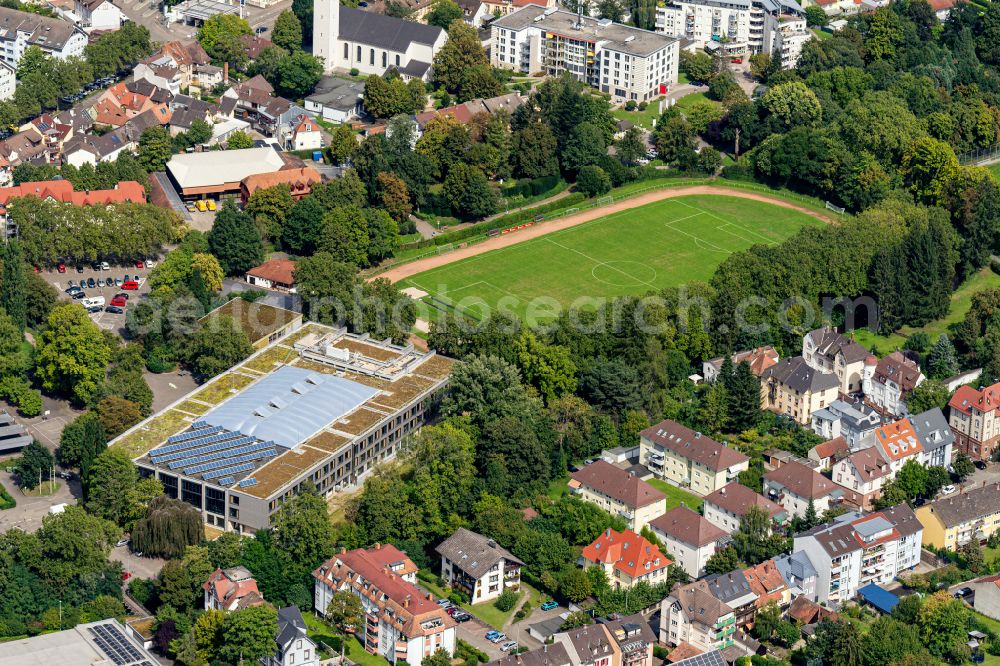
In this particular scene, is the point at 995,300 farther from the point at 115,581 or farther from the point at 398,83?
the point at 115,581

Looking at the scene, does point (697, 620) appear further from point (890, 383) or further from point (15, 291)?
point (15, 291)

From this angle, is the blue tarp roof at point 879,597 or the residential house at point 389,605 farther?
the blue tarp roof at point 879,597

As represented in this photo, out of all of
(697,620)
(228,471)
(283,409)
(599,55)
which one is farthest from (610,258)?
(697,620)

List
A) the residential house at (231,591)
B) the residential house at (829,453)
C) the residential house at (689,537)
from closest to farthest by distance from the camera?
the residential house at (231,591)
the residential house at (689,537)
the residential house at (829,453)

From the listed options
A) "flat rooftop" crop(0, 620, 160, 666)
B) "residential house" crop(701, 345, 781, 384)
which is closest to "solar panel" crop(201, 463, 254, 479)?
"flat rooftop" crop(0, 620, 160, 666)

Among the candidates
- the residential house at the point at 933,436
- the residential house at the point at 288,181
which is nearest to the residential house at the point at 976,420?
the residential house at the point at 933,436

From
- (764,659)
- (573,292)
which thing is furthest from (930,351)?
(764,659)

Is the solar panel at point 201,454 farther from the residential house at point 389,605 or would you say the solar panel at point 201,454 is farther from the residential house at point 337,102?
the residential house at point 337,102

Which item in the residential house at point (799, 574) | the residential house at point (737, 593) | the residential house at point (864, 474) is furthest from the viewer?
the residential house at point (864, 474)
